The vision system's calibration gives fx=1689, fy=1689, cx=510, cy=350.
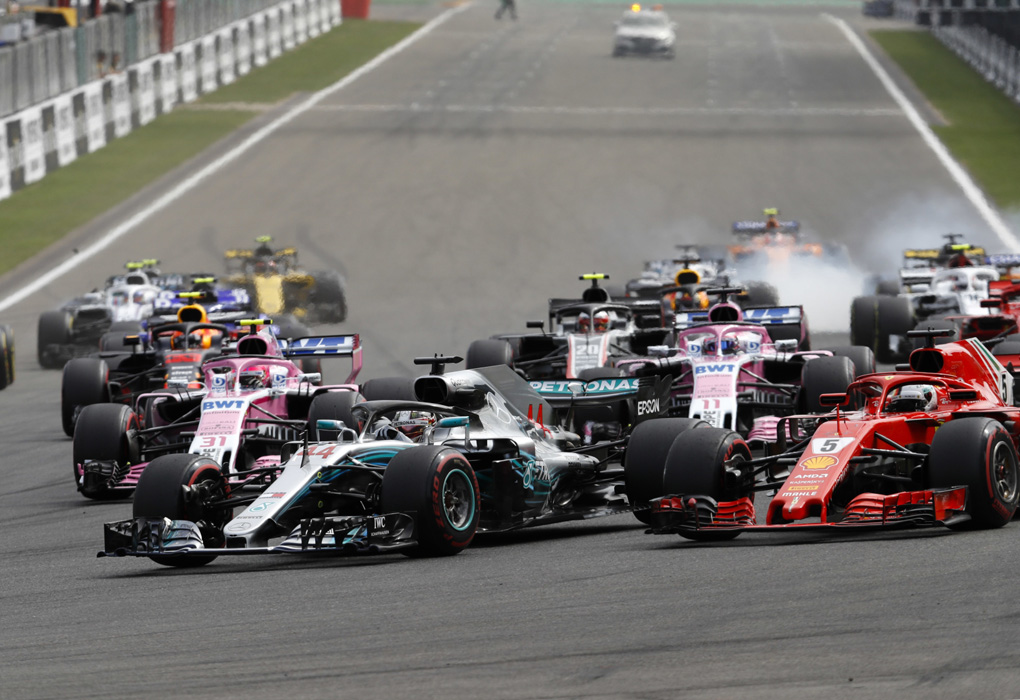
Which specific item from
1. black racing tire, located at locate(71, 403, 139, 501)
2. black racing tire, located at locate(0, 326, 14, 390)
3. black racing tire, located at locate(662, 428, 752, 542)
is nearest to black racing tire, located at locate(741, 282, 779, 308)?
black racing tire, located at locate(0, 326, 14, 390)

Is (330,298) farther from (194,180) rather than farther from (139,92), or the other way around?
(139,92)

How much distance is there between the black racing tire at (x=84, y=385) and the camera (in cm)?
2173

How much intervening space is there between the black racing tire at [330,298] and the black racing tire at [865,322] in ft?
35.4

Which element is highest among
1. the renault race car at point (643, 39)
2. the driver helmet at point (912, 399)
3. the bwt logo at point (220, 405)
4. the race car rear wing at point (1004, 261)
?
the renault race car at point (643, 39)

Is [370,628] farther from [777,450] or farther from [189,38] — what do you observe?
[189,38]

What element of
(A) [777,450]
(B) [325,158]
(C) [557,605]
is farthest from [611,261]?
(C) [557,605]

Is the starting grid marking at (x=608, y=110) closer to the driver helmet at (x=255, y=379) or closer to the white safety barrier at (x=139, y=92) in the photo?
the white safety barrier at (x=139, y=92)

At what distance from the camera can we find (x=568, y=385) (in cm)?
1788

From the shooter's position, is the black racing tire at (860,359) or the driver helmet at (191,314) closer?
the black racing tire at (860,359)

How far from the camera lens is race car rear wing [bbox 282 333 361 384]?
20.9 m

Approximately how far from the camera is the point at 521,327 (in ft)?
109

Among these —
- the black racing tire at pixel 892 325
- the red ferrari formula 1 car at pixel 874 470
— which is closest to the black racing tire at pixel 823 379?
the red ferrari formula 1 car at pixel 874 470

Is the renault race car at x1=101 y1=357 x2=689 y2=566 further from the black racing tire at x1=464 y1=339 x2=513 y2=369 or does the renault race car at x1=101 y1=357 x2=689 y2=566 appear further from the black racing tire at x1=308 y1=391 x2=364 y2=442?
the black racing tire at x1=464 y1=339 x2=513 y2=369

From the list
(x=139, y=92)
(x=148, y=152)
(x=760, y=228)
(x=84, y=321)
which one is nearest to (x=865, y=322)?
(x=760, y=228)
